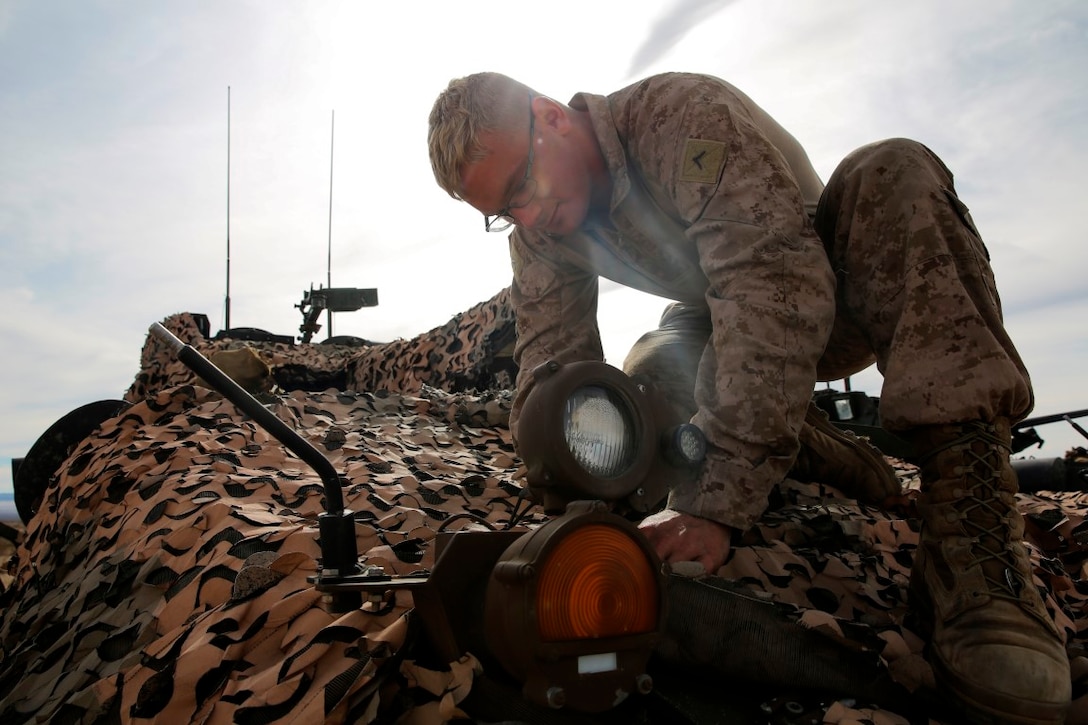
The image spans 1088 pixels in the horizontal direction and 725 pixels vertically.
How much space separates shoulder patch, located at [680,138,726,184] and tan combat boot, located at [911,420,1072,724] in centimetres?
73

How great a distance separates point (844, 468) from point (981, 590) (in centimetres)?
102

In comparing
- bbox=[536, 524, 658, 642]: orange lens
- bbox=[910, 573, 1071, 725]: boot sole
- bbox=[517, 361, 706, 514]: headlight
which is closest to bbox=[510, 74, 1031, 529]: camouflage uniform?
bbox=[517, 361, 706, 514]: headlight

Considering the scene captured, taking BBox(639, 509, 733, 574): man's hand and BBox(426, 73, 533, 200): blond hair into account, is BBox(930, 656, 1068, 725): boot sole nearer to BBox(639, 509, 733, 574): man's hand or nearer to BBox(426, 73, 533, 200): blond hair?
BBox(639, 509, 733, 574): man's hand

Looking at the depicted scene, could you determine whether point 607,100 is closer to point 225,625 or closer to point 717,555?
point 717,555

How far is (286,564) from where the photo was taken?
1.55 m

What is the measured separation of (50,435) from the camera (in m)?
3.24

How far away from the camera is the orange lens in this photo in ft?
3.22

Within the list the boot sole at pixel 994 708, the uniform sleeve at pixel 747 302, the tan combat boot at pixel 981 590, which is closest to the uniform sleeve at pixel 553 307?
the uniform sleeve at pixel 747 302

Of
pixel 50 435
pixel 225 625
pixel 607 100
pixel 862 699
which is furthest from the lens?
pixel 50 435

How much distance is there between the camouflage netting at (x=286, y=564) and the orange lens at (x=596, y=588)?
221 mm

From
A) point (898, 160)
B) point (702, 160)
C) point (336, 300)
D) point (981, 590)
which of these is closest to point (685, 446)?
point (981, 590)

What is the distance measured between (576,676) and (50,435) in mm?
3008

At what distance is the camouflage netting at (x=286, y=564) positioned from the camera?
1239 millimetres

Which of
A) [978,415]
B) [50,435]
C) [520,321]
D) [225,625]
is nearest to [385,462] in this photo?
[520,321]
